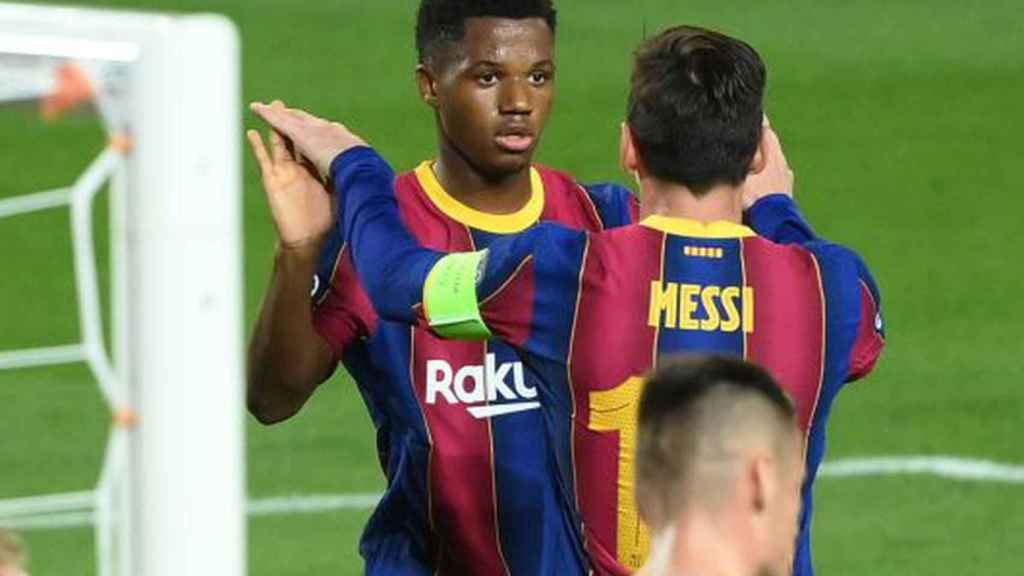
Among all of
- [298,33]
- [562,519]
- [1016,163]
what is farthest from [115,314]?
[298,33]

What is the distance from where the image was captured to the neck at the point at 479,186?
19.6 feet

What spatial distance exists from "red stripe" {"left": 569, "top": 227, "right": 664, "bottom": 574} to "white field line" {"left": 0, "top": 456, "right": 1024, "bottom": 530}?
179 inches

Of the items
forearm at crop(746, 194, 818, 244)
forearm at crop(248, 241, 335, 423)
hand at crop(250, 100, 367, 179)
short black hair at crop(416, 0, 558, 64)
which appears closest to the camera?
forearm at crop(746, 194, 818, 244)

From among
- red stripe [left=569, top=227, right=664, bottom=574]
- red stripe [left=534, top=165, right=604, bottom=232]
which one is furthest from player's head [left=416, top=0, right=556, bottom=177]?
red stripe [left=569, top=227, right=664, bottom=574]

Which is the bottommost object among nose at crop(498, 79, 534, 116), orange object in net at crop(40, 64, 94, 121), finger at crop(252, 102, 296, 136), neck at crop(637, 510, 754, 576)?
neck at crop(637, 510, 754, 576)

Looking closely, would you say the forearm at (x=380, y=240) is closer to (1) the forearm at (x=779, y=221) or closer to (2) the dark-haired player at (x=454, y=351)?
(2) the dark-haired player at (x=454, y=351)

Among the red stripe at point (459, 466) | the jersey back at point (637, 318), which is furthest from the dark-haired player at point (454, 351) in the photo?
the jersey back at point (637, 318)

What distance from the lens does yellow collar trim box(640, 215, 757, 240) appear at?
5.14m

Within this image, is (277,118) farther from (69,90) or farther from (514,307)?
(69,90)

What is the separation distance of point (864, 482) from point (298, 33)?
6947mm

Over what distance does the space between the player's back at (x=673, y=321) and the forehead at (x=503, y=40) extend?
3.00ft

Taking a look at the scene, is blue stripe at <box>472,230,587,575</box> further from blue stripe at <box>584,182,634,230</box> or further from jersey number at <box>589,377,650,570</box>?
jersey number at <box>589,377,650,570</box>

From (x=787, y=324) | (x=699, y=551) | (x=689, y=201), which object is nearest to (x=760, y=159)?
(x=689, y=201)

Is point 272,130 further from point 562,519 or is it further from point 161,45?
point 161,45
